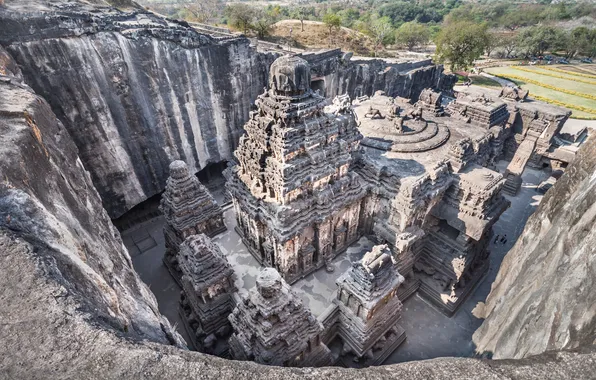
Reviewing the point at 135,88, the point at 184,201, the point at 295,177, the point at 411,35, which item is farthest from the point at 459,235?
the point at 411,35

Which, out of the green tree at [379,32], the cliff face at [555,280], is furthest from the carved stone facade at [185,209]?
the green tree at [379,32]

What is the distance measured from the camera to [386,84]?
1358 inches

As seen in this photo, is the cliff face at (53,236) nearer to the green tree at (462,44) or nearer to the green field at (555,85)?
the green tree at (462,44)

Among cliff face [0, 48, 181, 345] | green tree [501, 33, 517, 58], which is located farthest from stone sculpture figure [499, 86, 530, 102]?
green tree [501, 33, 517, 58]

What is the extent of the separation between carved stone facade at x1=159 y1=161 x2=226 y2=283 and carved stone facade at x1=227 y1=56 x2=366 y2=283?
2.18 meters

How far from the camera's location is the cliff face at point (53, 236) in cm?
434

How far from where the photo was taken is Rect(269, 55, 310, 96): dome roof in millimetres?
12461

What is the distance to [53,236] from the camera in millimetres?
5469

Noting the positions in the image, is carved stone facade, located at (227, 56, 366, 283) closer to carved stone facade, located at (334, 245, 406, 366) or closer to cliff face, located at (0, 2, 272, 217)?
carved stone facade, located at (334, 245, 406, 366)

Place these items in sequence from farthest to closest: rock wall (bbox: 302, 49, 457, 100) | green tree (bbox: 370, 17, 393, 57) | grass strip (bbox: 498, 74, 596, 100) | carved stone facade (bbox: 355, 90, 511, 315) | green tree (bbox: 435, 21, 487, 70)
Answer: green tree (bbox: 370, 17, 393, 57), grass strip (bbox: 498, 74, 596, 100), green tree (bbox: 435, 21, 487, 70), rock wall (bbox: 302, 49, 457, 100), carved stone facade (bbox: 355, 90, 511, 315)

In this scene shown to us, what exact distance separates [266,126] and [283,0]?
21845 centimetres

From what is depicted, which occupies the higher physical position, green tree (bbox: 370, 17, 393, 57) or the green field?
green tree (bbox: 370, 17, 393, 57)

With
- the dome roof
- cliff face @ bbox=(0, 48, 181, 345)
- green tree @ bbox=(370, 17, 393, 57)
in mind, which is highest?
the dome roof

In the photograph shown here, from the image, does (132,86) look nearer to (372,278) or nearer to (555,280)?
(372,278)
